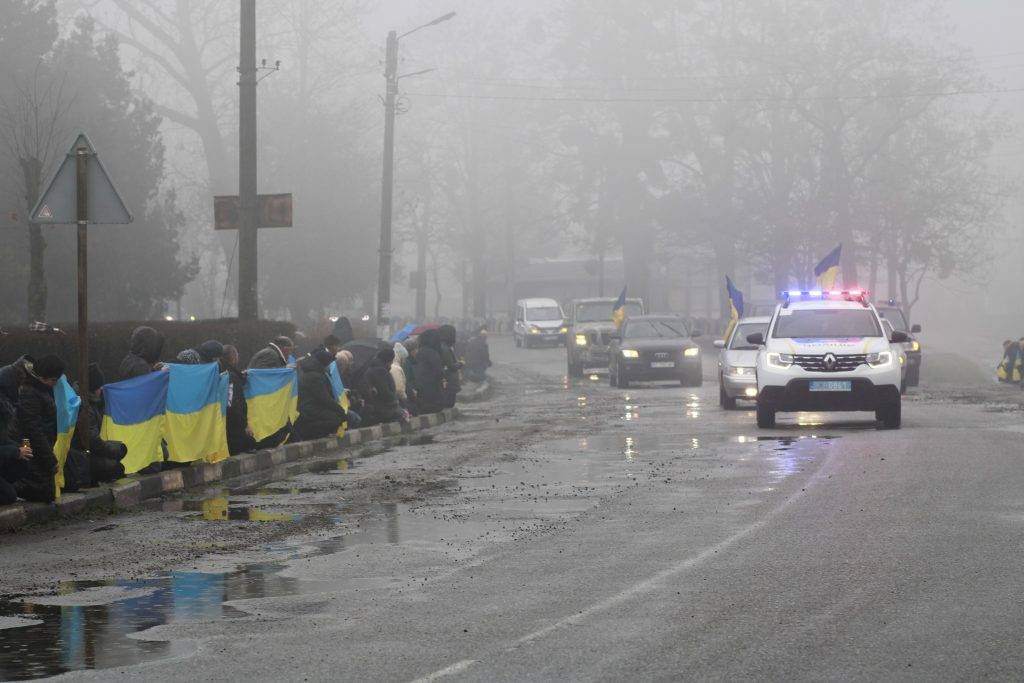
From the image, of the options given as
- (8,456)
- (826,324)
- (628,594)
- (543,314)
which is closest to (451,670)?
(628,594)

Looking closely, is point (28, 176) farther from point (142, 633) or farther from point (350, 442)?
point (142, 633)

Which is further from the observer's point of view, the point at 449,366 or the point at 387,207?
the point at 387,207

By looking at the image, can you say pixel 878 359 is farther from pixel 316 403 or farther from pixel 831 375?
pixel 316 403

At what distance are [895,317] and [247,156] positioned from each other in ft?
58.9

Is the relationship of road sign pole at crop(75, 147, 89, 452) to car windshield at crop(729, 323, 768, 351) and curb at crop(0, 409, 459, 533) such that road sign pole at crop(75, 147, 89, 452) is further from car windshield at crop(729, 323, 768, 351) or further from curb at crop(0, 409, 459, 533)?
car windshield at crop(729, 323, 768, 351)

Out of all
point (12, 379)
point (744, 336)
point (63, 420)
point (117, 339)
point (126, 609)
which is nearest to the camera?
point (126, 609)

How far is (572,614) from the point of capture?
29.6 feet

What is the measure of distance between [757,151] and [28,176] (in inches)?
1642

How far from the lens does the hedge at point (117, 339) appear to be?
20.9m

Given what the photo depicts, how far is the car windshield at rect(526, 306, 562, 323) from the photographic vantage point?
77.9m

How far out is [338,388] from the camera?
928 inches

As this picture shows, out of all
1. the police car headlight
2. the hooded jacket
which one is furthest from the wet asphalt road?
the police car headlight

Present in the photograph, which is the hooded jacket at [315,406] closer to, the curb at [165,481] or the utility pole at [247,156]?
the curb at [165,481]

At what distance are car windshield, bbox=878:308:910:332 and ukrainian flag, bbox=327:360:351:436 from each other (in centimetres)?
1755
